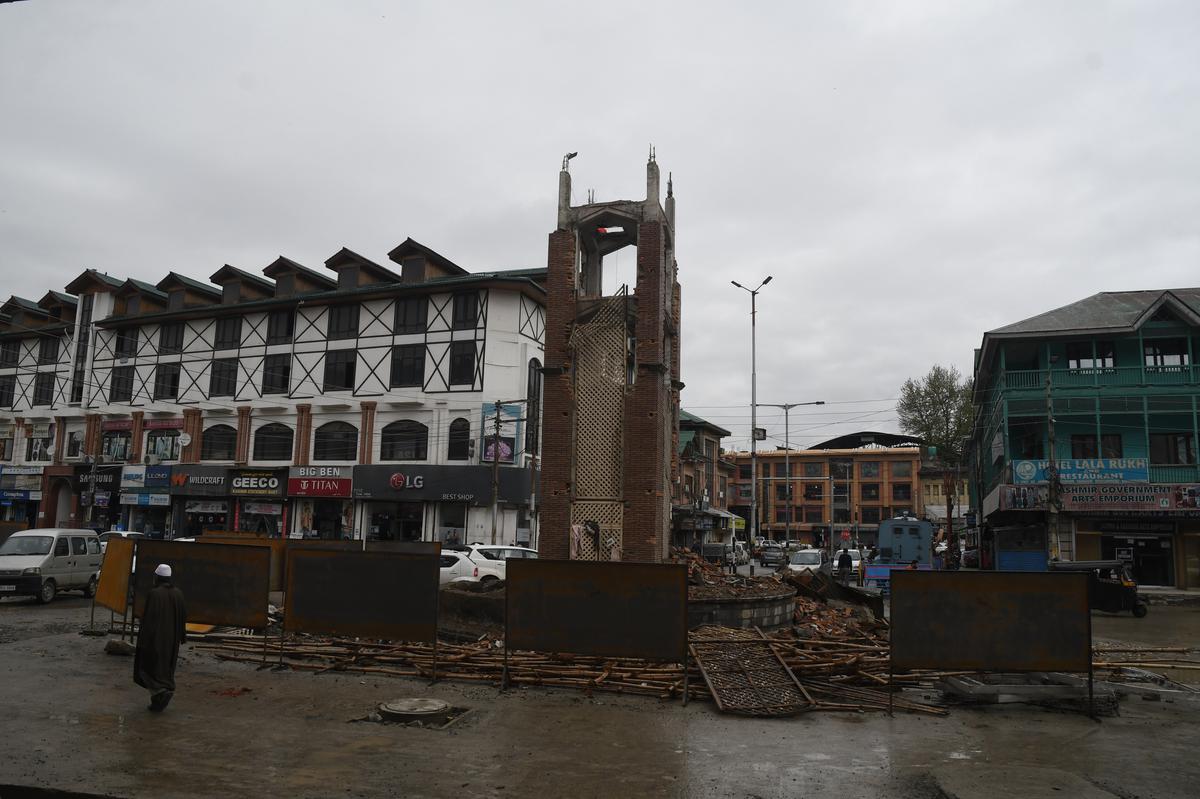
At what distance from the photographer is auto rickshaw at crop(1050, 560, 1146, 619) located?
22.5m

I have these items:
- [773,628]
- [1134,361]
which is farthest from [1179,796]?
[1134,361]

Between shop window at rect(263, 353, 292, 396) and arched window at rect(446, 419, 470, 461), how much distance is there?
35.0 ft

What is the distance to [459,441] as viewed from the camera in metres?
37.3

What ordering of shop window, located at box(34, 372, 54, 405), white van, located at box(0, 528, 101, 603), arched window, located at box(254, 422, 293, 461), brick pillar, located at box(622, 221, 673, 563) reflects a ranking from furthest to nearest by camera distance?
1. shop window, located at box(34, 372, 54, 405)
2. arched window, located at box(254, 422, 293, 461)
3. white van, located at box(0, 528, 101, 603)
4. brick pillar, located at box(622, 221, 673, 563)

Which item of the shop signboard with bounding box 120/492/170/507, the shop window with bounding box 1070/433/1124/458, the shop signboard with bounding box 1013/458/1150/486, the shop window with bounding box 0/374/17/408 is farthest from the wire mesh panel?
the shop window with bounding box 0/374/17/408

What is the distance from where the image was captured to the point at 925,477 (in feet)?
275

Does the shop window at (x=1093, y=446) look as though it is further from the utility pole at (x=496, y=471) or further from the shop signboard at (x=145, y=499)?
the shop signboard at (x=145, y=499)

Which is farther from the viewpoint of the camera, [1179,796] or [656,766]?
[656,766]

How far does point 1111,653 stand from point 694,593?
23.0ft

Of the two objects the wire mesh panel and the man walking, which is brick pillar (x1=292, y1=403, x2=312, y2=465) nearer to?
the wire mesh panel

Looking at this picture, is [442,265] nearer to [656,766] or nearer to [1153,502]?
[1153,502]

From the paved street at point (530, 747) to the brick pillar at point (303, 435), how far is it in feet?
100

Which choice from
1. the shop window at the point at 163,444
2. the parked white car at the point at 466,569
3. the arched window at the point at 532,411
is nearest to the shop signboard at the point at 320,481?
the shop window at the point at 163,444

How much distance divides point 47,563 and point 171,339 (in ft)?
98.1
